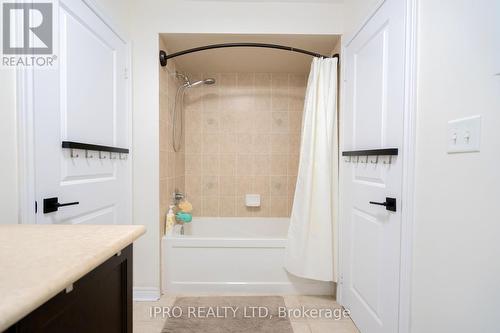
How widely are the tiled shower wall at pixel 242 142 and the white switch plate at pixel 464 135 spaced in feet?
6.55

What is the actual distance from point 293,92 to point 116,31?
1791 mm

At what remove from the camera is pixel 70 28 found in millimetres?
1276

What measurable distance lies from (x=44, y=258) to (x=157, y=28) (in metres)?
1.87

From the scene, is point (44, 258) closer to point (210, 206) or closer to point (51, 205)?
point (51, 205)

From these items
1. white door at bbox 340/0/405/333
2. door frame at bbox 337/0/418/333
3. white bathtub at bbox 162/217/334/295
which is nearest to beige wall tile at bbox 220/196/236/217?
white bathtub at bbox 162/217/334/295

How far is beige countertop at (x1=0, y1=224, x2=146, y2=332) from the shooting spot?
41 centimetres

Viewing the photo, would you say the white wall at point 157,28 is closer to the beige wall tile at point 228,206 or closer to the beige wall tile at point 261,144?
the beige wall tile at point 228,206

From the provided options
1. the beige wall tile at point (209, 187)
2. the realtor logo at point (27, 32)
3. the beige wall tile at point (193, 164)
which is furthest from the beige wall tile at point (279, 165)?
the realtor logo at point (27, 32)

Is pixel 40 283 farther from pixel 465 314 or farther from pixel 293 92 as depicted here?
pixel 293 92

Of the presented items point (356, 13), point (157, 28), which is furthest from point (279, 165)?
point (157, 28)

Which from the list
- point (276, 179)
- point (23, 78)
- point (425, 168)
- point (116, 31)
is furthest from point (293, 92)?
point (23, 78)

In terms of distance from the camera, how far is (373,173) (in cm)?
147

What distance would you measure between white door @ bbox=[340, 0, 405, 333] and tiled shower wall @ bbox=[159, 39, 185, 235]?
1.39 meters

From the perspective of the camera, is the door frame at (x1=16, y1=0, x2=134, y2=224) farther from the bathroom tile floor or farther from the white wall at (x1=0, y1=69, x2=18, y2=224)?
the bathroom tile floor
